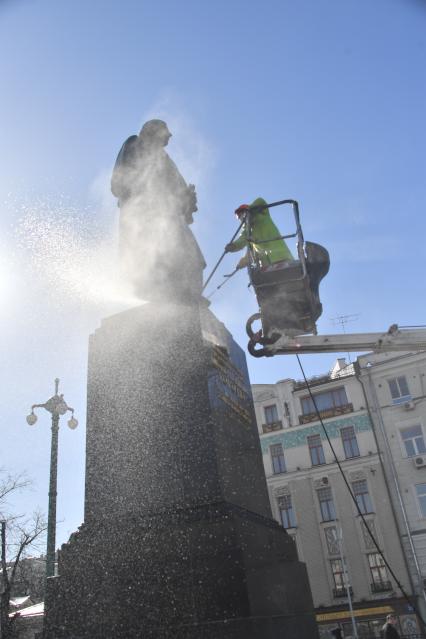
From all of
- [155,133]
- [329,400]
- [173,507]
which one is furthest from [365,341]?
[329,400]

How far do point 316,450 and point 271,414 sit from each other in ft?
11.8

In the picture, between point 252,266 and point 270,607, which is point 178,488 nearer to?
point 270,607

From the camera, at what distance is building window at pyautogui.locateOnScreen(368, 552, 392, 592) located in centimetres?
2481

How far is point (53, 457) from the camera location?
1045 centimetres

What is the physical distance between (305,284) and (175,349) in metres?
1.59

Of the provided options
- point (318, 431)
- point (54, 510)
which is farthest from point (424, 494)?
point (54, 510)

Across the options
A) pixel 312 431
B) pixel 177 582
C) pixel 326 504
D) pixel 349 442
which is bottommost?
pixel 177 582

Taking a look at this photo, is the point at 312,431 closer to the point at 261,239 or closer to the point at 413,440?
the point at 413,440

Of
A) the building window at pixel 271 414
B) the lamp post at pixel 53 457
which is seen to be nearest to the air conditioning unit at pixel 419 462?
the building window at pixel 271 414

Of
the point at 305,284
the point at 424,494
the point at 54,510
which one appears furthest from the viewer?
the point at 424,494

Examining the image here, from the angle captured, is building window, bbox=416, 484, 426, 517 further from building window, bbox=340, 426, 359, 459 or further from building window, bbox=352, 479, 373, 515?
building window, bbox=340, 426, 359, 459

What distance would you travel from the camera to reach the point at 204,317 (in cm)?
509

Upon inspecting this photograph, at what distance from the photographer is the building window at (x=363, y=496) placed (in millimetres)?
26656

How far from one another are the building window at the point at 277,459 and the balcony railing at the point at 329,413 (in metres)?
2.01
